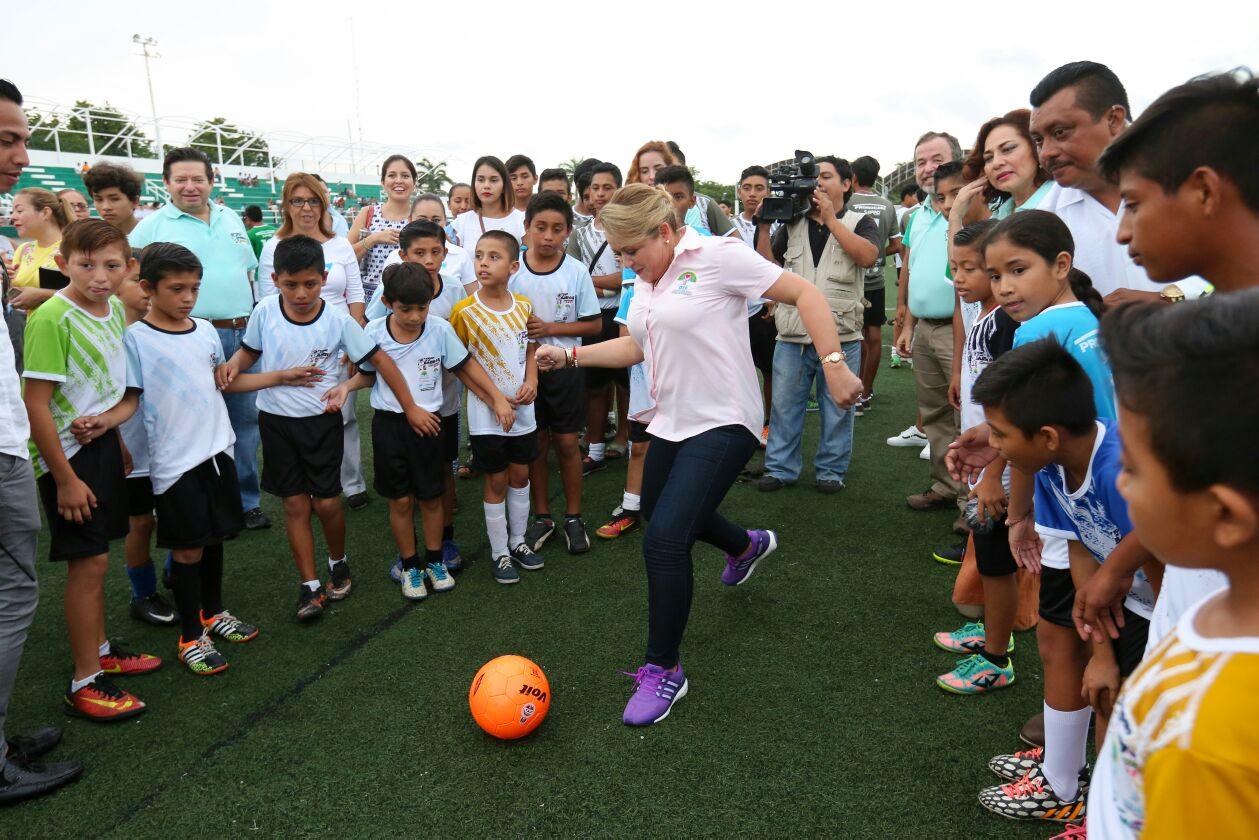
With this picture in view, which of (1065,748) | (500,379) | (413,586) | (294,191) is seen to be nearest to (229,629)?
(413,586)

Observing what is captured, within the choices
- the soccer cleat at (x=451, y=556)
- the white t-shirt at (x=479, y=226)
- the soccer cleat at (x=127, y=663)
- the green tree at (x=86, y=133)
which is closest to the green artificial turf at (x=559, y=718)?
the soccer cleat at (x=127, y=663)

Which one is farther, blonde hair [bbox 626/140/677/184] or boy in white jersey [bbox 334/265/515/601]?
blonde hair [bbox 626/140/677/184]

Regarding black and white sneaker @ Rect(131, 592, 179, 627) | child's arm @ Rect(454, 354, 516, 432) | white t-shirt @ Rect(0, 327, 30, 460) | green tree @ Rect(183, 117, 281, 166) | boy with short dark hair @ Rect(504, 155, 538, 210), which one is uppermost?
green tree @ Rect(183, 117, 281, 166)

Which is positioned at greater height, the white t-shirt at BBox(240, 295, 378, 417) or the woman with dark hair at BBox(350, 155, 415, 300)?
the woman with dark hair at BBox(350, 155, 415, 300)

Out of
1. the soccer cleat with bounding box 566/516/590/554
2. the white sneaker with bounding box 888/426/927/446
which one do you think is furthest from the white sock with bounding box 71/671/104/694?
the white sneaker with bounding box 888/426/927/446

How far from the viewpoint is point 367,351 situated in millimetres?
3980

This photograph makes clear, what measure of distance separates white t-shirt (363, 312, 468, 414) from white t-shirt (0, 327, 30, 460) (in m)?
1.63

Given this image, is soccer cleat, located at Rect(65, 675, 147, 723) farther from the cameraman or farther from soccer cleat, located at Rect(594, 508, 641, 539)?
the cameraman

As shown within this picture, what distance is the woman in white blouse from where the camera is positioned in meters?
5.20

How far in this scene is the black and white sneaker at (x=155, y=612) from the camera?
12.7 ft

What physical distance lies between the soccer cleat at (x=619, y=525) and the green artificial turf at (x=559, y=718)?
0.93ft

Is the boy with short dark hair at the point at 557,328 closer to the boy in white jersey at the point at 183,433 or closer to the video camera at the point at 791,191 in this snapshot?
the video camera at the point at 791,191

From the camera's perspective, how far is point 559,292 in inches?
191

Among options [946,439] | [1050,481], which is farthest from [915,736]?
[946,439]
